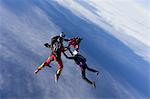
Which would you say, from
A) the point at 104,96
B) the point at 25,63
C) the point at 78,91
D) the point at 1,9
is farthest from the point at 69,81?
the point at 1,9

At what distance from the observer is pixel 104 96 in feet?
646

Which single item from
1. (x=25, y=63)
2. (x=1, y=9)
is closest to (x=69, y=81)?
(x=25, y=63)

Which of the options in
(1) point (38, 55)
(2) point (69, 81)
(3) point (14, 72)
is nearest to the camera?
(3) point (14, 72)

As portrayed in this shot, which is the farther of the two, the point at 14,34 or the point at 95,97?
the point at 95,97

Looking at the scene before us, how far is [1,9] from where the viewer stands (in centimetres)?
16800

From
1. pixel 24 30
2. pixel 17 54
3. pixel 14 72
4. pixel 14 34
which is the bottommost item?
pixel 14 72

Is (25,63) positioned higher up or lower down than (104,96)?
lower down

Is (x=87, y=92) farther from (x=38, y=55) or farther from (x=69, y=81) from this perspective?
(x=38, y=55)

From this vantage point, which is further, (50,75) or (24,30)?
(24,30)

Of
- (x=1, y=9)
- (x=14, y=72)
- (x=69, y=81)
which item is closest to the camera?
(x=14, y=72)

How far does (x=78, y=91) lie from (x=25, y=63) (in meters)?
55.9

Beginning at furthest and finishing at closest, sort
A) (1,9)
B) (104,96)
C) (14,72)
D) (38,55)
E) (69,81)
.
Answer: (104,96) < (69,81) < (1,9) < (38,55) < (14,72)

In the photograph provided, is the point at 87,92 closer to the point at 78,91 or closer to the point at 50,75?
the point at 78,91

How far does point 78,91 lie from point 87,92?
693 centimetres
